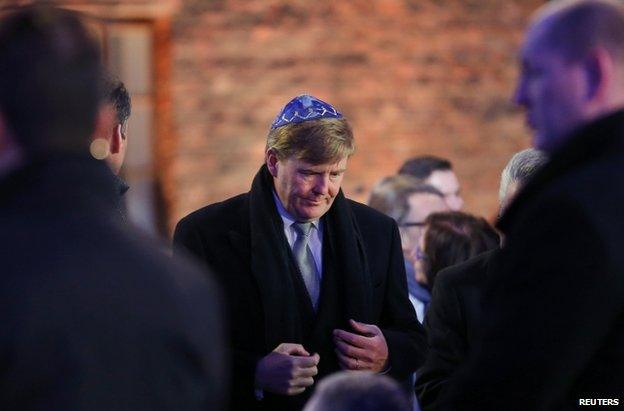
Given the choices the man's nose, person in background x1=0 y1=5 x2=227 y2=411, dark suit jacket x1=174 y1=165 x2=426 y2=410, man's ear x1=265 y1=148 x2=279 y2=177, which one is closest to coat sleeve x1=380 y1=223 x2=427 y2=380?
dark suit jacket x1=174 y1=165 x2=426 y2=410

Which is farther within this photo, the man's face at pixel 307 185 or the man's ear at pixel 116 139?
the man's face at pixel 307 185

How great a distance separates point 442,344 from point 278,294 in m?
0.61

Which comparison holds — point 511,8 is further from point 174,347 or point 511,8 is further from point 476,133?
point 174,347

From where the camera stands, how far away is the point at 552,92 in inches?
102

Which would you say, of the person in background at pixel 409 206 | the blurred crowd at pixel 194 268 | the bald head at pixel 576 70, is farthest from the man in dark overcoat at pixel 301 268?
the person in background at pixel 409 206

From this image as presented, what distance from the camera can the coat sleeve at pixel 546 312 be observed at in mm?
2436

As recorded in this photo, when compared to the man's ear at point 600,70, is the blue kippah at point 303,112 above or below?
above

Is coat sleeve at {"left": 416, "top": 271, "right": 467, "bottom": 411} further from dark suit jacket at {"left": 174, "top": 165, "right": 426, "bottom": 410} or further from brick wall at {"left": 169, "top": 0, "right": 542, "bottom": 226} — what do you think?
brick wall at {"left": 169, "top": 0, "right": 542, "bottom": 226}

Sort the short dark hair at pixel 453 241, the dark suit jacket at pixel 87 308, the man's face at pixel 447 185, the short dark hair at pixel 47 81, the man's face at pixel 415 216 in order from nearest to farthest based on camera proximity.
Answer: the dark suit jacket at pixel 87 308 → the short dark hair at pixel 47 81 → the short dark hair at pixel 453 241 → the man's face at pixel 415 216 → the man's face at pixel 447 185

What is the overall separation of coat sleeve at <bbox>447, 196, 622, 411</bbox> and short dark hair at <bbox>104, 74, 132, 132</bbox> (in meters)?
1.66

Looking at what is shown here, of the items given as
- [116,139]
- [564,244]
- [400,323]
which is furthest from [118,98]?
[564,244]

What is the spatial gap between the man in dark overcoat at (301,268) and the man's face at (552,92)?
4.54ft

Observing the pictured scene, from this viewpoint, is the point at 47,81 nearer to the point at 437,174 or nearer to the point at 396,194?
the point at 396,194

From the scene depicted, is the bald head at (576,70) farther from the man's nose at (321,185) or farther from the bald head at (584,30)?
the man's nose at (321,185)
